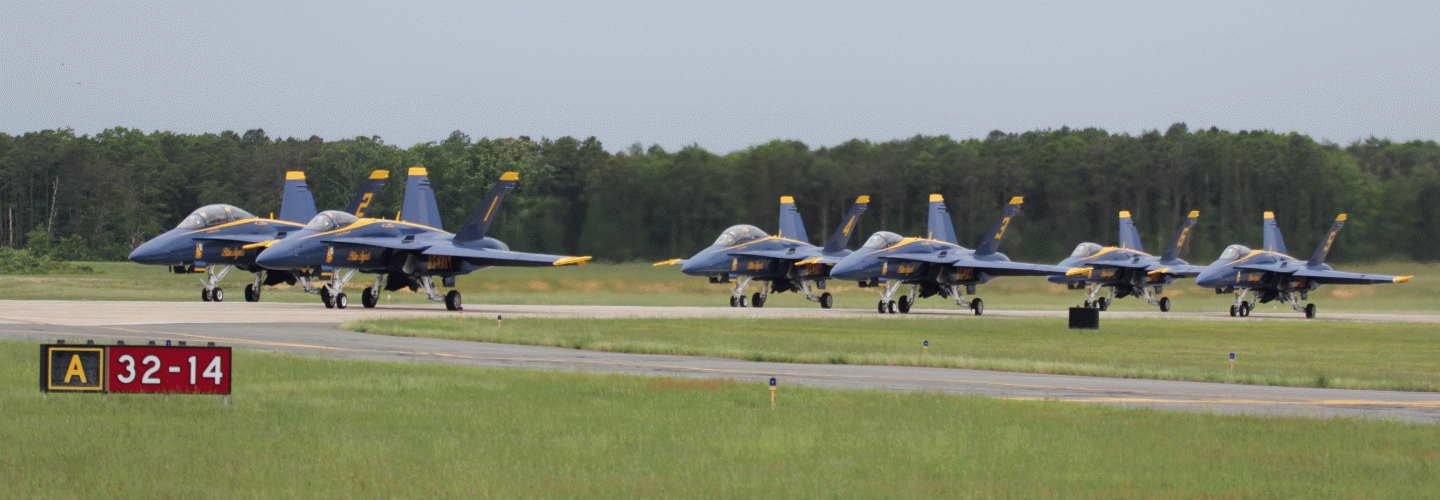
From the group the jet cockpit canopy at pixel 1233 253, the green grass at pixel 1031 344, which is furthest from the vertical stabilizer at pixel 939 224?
the green grass at pixel 1031 344

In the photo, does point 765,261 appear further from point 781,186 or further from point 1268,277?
point 1268,277

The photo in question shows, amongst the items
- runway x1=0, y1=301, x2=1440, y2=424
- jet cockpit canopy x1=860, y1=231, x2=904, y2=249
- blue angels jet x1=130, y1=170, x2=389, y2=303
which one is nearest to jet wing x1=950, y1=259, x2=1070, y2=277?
jet cockpit canopy x1=860, y1=231, x2=904, y2=249

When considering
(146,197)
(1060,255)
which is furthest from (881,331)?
(146,197)

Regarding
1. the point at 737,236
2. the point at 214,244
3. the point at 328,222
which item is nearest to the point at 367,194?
the point at 214,244

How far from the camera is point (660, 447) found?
1132 centimetres

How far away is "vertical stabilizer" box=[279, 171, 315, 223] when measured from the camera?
45531 millimetres

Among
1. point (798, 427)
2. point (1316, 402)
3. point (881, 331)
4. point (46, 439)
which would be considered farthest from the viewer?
point (881, 331)

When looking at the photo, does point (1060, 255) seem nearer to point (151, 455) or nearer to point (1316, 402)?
point (1316, 402)

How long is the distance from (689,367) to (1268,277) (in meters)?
41.1

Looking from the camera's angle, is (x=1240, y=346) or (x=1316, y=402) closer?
(x=1316, y=402)

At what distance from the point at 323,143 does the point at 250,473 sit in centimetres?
8437

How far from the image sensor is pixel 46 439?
36.2 feet

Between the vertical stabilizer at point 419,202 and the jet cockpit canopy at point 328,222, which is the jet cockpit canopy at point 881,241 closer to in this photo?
the vertical stabilizer at point 419,202

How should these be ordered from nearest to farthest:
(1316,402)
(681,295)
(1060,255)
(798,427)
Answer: (798,427) → (1316,402) → (681,295) → (1060,255)
